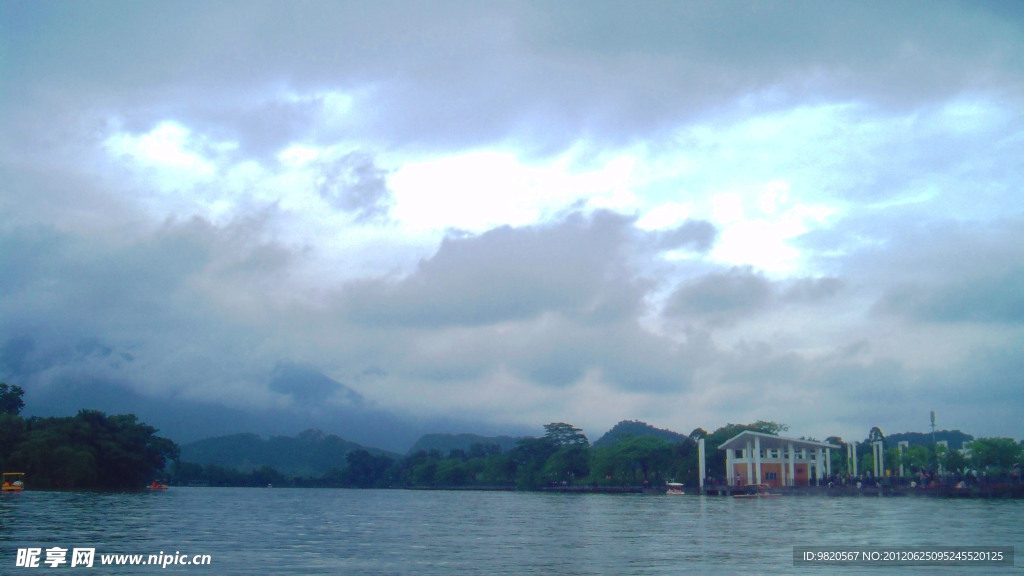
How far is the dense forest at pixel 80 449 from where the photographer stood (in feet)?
236

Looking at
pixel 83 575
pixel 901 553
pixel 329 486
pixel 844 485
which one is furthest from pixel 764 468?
pixel 329 486

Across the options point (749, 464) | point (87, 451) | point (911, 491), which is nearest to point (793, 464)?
point (749, 464)

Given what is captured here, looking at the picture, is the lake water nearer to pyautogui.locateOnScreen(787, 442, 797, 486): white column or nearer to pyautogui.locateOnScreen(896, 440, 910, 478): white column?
pyautogui.locateOnScreen(787, 442, 797, 486): white column

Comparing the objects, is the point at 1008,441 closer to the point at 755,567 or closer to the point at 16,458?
the point at 755,567

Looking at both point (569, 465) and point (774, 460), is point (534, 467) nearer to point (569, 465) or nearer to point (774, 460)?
point (569, 465)

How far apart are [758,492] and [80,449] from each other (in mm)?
60336

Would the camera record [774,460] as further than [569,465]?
No

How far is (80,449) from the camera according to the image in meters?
75.7

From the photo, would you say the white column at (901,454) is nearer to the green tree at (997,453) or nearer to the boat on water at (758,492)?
the green tree at (997,453)

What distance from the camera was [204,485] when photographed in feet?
563

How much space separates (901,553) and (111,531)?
2406 centimetres

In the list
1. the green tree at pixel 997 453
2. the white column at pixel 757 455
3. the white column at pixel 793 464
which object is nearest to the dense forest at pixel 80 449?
the white column at pixel 757 455

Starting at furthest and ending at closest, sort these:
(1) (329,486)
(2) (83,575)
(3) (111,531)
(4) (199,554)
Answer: (1) (329,486) < (3) (111,531) < (4) (199,554) < (2) (83,575)

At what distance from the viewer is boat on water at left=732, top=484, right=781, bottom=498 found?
70456 millimetres
